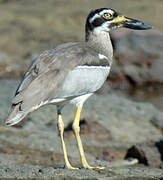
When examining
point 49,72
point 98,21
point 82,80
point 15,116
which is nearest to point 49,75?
point 49,72

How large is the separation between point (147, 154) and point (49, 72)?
9.26 ft

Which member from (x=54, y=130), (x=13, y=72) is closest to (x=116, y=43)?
(x=13, y=72)

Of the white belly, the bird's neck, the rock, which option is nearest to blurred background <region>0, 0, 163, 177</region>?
the rock

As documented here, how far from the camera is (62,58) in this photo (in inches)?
267

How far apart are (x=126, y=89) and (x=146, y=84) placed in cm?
61

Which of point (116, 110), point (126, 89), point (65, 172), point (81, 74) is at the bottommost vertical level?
point (126, 89)

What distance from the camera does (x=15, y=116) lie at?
20.2 ft

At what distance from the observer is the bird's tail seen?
6.14 metres

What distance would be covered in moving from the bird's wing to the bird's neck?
0.41 m

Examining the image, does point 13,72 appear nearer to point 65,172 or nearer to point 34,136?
point 34,136

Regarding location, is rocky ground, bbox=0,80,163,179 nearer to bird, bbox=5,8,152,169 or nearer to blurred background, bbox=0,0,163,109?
bird, bbox=5,8,152,169

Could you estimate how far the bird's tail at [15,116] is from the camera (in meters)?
6.14

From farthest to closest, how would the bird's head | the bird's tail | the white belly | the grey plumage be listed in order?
the bird's head → the white belly → the grey plumage → the bird's tail

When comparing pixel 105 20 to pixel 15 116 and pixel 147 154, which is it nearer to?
pixel 15 116
